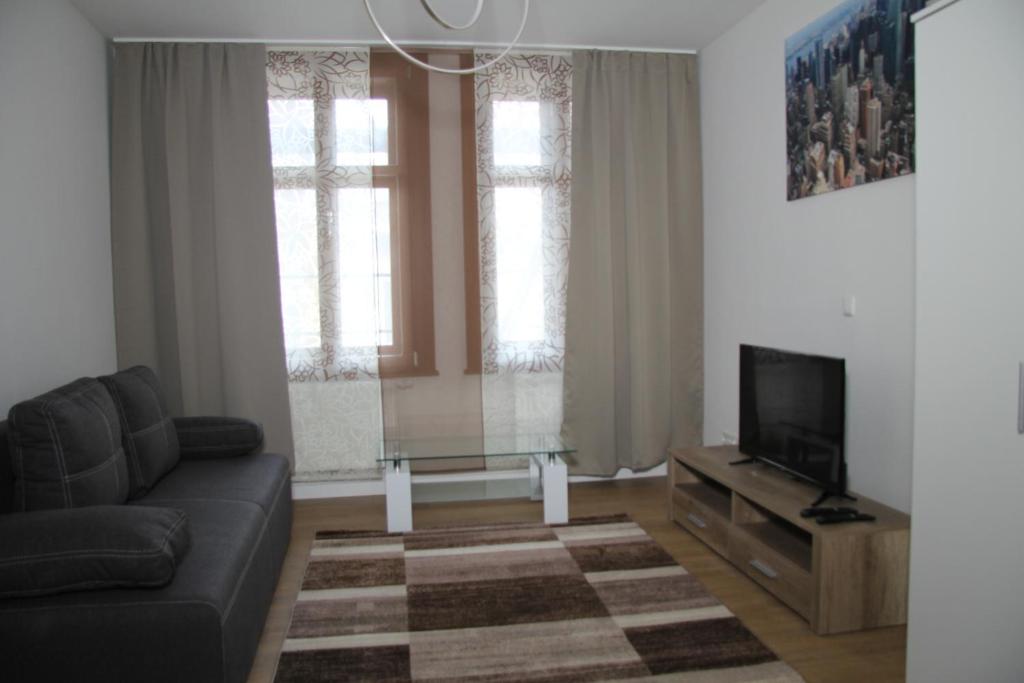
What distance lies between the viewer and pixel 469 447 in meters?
4.15

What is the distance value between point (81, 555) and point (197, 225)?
8.58 feet

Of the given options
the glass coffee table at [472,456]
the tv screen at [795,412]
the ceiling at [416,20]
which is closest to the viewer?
the tv screen at [795,412]

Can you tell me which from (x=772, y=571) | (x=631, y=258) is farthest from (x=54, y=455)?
(x=631, y=258)

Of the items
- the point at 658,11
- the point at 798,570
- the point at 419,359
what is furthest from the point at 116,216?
the point at 798,570

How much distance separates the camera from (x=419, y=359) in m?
4.60

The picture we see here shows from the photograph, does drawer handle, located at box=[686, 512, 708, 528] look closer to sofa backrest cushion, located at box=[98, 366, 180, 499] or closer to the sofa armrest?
the sofa armrest

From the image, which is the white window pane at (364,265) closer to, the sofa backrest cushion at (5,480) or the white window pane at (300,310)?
the white window pane at (300,310)

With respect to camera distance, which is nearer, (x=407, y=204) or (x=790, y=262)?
(x=790, y=262)

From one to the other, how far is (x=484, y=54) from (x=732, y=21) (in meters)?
1.41

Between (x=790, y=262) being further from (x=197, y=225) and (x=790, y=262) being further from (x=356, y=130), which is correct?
(x=197, y=225)

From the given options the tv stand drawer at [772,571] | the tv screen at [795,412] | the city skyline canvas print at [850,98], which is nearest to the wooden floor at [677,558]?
the tv stand drawer at [772,571]

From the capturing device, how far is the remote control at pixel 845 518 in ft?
9.32

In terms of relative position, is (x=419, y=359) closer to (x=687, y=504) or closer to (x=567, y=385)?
(x=567, y=385)

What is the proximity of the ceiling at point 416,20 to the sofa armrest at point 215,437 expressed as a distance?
6.74ft
